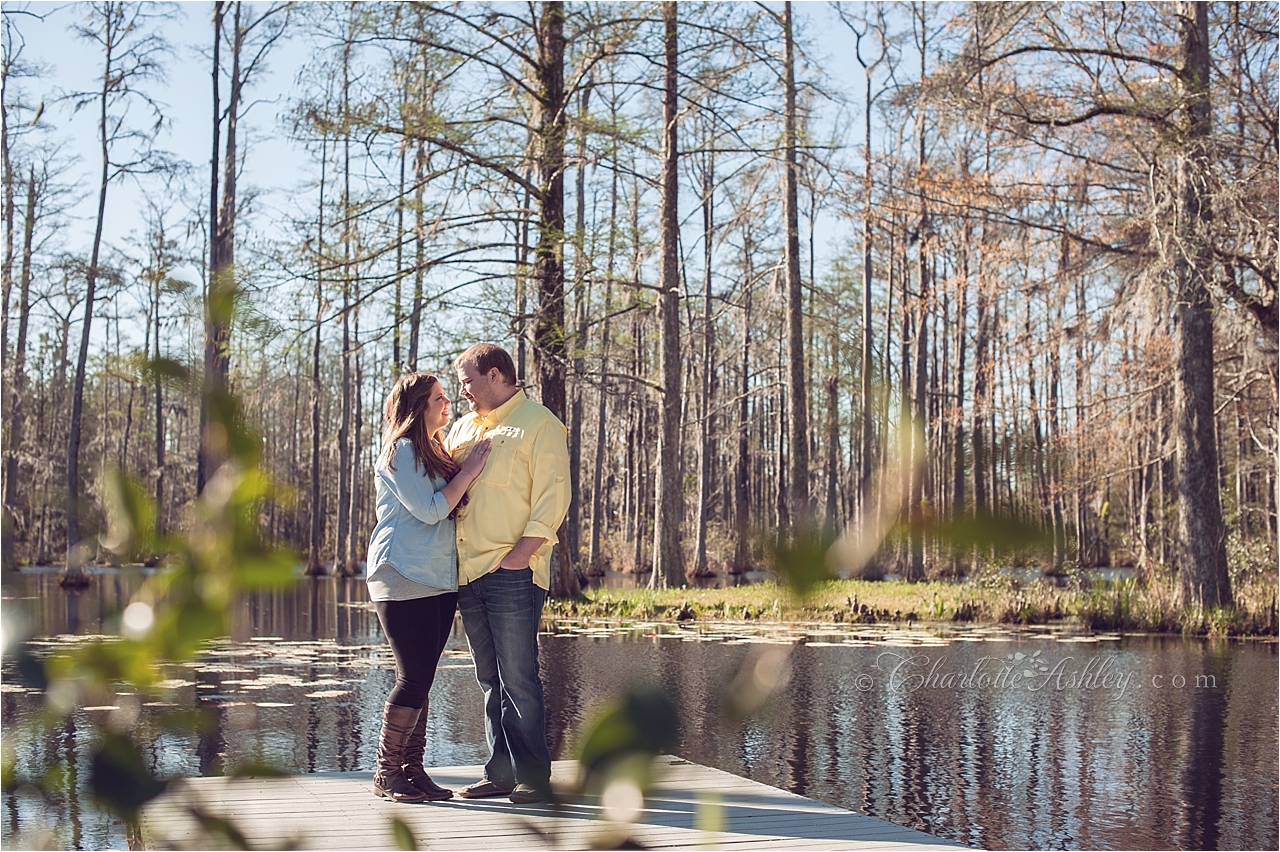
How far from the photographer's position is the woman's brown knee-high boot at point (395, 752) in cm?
407

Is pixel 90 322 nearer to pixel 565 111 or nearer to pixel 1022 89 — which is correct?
pixel 565 111

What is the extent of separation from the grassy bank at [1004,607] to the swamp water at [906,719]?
2.18 feet

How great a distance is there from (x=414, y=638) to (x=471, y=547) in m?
0.36

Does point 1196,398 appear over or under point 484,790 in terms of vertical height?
over

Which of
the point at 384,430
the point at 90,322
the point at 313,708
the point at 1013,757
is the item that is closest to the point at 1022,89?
the point at 1013,757

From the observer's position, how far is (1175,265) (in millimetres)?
12641

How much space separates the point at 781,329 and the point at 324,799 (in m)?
25.4

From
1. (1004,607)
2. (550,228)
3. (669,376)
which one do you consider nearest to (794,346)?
(669,376)

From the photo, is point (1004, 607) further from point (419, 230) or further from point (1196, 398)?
point (419, 230)

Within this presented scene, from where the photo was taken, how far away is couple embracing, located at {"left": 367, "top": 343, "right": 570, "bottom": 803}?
3.87 m

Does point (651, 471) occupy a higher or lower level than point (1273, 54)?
lower

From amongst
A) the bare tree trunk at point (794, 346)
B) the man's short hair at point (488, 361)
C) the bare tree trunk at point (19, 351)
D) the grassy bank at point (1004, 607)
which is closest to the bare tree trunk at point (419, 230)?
the grassy bank at point (1004, 607)

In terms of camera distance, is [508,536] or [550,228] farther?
[550,228]

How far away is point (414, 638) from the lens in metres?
4.02
